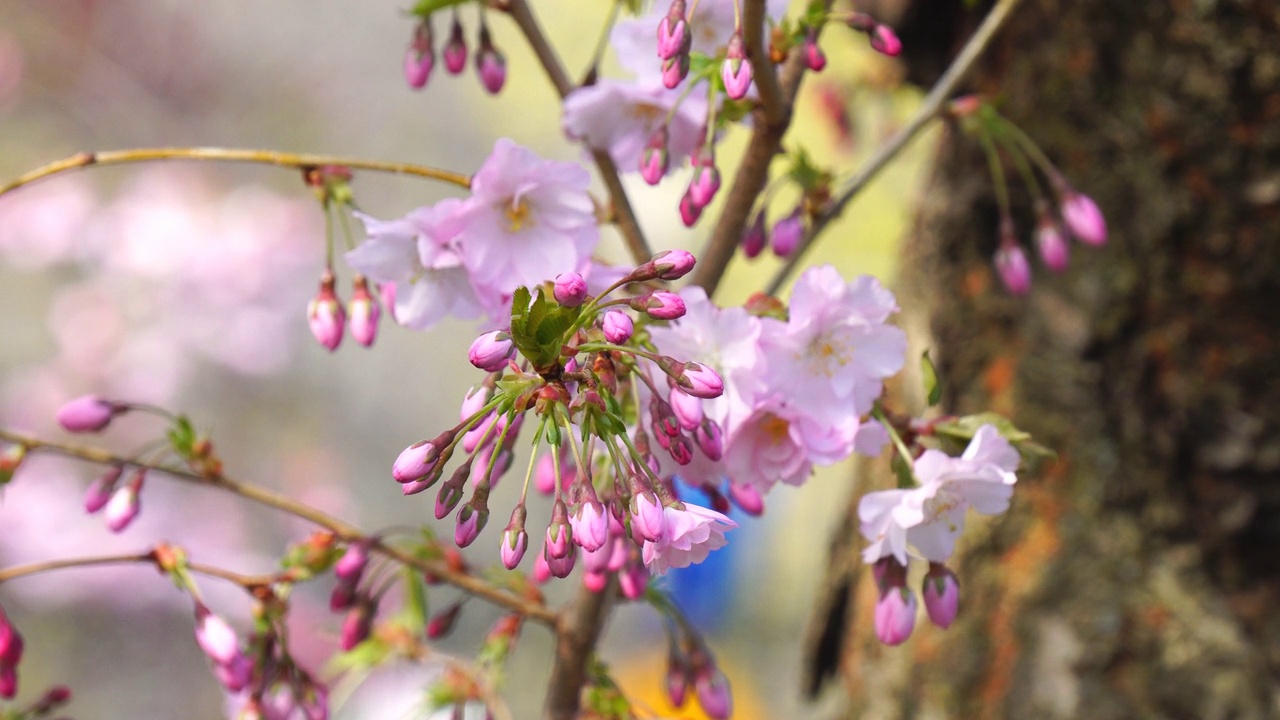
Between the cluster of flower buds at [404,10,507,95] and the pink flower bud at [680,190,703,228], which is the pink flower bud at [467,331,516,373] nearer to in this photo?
the pink flower bud at [680,190,703,228]

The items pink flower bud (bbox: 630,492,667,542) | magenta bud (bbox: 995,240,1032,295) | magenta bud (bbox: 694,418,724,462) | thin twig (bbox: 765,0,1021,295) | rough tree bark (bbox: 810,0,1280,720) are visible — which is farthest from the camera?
rough tree bark (bbox: 810,0,1280,720)

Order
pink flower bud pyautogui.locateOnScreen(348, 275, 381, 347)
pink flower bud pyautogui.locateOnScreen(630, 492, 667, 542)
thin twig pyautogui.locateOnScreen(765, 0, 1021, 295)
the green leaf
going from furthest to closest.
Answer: thin twig pyautogui.locateOnScreen(765, 0, 1021, 295), pink flower bud pyautogui.locateOnScreen(348, 275, 381, 347), the green leaf, pink flower bud pyautogui.locateOnScreen(630, 492, 667, 542)

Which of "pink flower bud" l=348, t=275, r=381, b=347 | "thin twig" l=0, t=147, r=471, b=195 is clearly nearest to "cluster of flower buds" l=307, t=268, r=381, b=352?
"pink flower bud" l=348, t=275, r=381, b=347

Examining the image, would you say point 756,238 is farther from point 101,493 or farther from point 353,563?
point 101,493

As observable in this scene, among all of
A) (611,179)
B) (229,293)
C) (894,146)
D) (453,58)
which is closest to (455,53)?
(453,58)

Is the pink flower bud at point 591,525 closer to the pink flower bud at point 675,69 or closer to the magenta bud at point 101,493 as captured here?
the pink flower bud at point 675,69

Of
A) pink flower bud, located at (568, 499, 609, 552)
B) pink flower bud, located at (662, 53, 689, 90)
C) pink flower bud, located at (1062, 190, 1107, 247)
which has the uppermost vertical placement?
pink flower bud, located at (662, 53, 689, 90)

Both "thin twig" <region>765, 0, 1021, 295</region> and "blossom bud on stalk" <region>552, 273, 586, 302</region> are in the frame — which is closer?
"blossom bud on stalk" <region>552, 273, 586, 302</region>
